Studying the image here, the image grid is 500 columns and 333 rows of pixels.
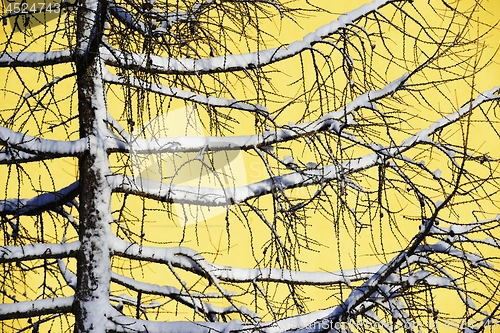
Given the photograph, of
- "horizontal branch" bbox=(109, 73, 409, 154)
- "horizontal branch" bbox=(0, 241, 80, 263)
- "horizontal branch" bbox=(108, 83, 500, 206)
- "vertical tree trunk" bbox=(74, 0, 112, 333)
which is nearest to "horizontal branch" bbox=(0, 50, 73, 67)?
"vertical tree trunk" bbox=(74, 0, 112, 333)

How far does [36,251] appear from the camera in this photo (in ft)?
12.4

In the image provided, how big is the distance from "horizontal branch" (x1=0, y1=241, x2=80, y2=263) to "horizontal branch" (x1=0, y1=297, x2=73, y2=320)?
0.29 meters

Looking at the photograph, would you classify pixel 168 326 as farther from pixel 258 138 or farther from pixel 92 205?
pixel 258 138

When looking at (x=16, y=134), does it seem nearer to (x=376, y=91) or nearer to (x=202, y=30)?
(x=202, y=30)

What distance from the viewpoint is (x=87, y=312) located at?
3.72m

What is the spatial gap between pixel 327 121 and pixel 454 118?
94 cm

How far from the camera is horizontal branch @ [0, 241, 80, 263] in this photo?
372 centimetres

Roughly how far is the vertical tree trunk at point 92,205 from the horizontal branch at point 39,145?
0.09 metres

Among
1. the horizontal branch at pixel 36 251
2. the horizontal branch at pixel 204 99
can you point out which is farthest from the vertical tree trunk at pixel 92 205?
the horizontal branch at pixel 204 99

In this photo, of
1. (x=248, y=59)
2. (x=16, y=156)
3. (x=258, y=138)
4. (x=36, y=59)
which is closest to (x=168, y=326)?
(x=258, y=138)

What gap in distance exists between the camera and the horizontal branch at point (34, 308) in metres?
3.73

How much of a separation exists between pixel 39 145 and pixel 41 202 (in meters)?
0.71

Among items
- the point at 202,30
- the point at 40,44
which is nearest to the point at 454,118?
the point at 202,30

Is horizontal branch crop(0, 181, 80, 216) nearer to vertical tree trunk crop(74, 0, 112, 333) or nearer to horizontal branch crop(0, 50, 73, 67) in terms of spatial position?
vertical tree trunk crop(74, 0, 112, 333)
